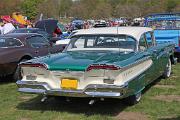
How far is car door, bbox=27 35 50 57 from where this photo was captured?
433 inches

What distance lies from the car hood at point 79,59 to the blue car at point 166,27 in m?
5.97

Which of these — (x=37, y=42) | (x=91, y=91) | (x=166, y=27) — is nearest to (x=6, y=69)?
(x=37, y=42)

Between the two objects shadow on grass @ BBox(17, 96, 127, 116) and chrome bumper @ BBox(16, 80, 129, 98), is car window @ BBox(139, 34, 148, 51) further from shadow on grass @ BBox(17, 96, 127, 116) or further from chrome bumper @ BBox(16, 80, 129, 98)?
chrome bumper @ BBox(16, 80, 129, 98)

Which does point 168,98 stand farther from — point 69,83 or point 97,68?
point 69,83

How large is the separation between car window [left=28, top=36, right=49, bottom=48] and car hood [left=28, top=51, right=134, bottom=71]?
11.1ft

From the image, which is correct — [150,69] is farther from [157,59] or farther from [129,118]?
[129,118]

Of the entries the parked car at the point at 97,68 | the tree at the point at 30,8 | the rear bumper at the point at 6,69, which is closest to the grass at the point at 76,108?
the parked car at the point at 97,68

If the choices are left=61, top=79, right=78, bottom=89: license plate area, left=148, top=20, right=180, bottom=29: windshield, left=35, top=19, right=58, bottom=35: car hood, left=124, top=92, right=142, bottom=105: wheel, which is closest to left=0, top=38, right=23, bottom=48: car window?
left=61, top=79, right=78, bottom=89: license plate area

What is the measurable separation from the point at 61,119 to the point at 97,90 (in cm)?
75

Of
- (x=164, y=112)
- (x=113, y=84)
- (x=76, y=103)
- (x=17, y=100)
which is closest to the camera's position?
(x=113, y=84)

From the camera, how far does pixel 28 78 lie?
24.0 ft

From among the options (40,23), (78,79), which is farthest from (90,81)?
(40,23)

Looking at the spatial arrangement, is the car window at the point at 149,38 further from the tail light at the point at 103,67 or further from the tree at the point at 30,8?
the tree at the point at 30,8

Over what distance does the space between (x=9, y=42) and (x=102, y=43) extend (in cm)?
314
